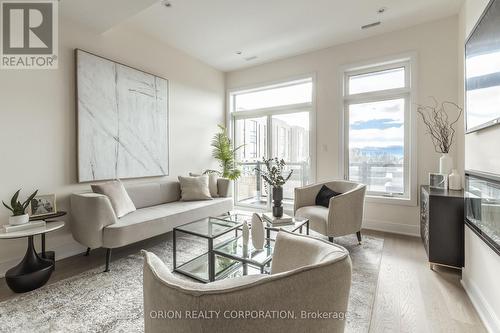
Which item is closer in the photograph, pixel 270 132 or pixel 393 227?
pixel 393 227

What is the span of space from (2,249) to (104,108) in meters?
1.80

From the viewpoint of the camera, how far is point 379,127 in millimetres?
3660

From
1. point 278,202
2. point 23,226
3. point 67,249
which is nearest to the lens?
point 23,226

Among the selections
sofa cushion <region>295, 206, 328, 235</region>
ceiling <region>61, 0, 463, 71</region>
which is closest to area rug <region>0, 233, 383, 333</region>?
sofa cushion <region>295, 206, 328, 235</region>

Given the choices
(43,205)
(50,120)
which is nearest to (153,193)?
(43,205)

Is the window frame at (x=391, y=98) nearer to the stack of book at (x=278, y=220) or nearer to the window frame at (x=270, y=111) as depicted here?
the window frame at (x=270, y=111)

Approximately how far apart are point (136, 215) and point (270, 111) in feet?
10.1

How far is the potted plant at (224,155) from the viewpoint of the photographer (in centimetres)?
456

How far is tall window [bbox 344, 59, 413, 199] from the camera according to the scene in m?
3.49

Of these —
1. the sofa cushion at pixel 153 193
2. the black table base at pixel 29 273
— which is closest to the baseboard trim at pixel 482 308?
the black table base at pixel 29 273

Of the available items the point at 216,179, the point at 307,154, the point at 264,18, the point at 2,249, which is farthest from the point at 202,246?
the point at 264,18

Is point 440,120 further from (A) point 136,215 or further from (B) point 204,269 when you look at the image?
(A) point 136,215

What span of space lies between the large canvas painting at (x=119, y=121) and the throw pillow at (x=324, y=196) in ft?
7.97

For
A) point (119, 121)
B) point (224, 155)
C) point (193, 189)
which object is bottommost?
point (193, 189)
